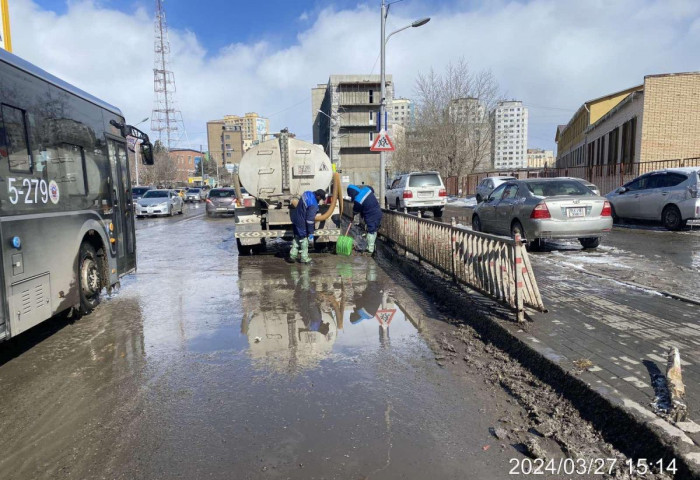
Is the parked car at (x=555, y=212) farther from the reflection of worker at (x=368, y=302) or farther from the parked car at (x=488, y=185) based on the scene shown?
the parked car at (x=488, y=185)

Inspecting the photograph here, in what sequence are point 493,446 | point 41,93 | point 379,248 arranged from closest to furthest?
point 493,446 → point 41,93 → point 379,248

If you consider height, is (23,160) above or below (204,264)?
above

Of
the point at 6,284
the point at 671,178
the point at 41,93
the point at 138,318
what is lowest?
the point at 138,318

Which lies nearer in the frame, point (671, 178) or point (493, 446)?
point (493, 446)

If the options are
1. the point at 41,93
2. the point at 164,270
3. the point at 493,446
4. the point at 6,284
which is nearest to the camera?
the point at 493,446

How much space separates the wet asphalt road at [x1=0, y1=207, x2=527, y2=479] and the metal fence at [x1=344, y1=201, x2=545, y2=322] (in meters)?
0.89

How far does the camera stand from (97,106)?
7.20 meters

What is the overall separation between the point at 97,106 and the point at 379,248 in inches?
315

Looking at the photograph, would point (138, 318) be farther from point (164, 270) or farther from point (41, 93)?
point (164, 270)

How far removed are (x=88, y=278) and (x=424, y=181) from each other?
52.5 ft

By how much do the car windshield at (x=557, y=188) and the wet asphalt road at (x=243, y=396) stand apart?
499 cm

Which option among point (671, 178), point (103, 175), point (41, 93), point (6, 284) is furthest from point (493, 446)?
point (671, 178)

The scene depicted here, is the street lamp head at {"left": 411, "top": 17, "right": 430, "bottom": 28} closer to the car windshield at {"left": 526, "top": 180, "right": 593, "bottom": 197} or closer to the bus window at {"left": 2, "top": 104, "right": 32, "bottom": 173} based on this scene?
the car windshield at {"left": 526, "top": 180, "right": 593, "bottom": 197}

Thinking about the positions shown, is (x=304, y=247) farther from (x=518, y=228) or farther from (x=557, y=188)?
(x=557, y=188)
